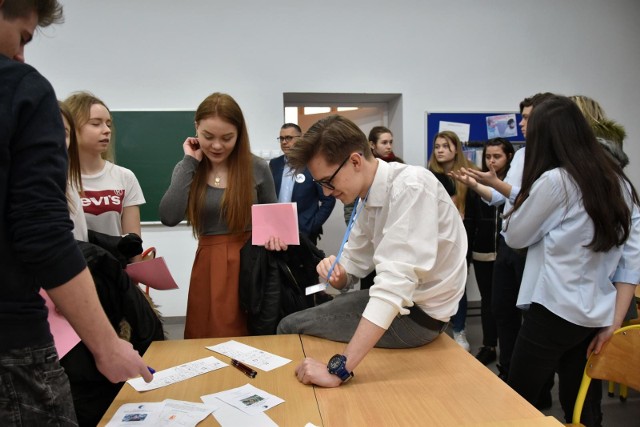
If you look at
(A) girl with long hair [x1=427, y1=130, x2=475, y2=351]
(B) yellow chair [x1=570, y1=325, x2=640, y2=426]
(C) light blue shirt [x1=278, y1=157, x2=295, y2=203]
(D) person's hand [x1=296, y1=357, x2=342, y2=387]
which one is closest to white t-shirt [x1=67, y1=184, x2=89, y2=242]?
(D) person's hand [x1=296, y1=357, x2=342, y2=387]

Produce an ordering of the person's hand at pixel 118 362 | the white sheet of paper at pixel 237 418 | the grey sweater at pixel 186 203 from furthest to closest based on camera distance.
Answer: the grey sweater at pixel 186 203, the white sheet of paper at pixel 237 418, the person's hand at pixel 118 362

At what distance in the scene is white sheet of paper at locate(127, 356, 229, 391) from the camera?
128 centimetres

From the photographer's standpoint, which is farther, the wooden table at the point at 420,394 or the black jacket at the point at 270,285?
the black jacket at the point at 270,285

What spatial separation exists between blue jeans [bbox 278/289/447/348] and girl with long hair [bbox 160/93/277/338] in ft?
0.99

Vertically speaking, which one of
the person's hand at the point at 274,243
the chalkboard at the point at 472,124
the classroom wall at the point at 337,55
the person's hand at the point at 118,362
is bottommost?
the person's hand at the point at 118,362

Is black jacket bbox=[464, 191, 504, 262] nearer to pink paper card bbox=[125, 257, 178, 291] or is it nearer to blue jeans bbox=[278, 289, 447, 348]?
blue jeans bbox=[278, 289, 447, 348]

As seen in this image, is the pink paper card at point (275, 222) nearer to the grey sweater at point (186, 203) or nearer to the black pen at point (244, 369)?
the grey sweater at point (186, 203)

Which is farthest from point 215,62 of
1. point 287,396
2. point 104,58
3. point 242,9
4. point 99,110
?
point 287,396

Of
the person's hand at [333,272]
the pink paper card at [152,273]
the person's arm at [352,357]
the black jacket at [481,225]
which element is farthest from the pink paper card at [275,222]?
the black jacket at [481,225]

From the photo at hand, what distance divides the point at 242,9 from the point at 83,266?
375cm

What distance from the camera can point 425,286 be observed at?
4.84 ft

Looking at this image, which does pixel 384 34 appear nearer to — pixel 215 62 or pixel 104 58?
pixel 215 62

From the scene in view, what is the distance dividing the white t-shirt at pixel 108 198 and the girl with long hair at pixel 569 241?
1734 mm

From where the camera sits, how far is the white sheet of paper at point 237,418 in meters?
1.06
